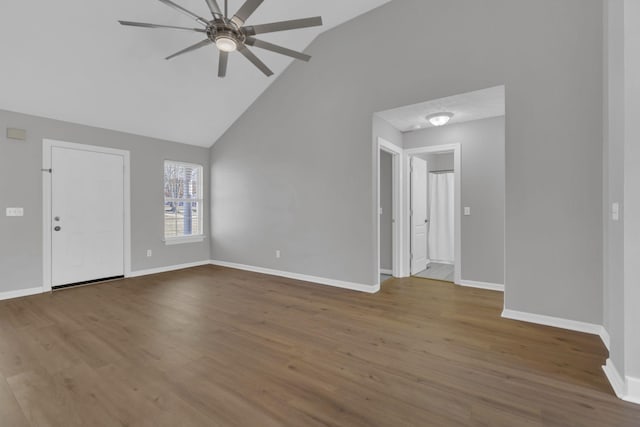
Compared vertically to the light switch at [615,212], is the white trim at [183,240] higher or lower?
lower

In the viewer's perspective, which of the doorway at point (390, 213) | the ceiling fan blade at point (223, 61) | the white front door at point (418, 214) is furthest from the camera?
the white front door at point (418, 214)

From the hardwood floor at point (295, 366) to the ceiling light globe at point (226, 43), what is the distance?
8.93 ft

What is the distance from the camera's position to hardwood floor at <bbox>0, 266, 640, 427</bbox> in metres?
1.69

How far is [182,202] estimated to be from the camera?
597 centimetres

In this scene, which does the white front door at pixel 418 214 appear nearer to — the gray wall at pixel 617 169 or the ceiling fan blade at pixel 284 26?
the gray wall at pixel 617 169

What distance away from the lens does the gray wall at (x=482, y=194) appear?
13.8 ft

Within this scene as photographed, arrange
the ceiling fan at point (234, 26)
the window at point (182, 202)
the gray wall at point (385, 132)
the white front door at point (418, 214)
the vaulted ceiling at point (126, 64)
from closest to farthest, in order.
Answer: the ceiling fan at point (234, 26) < the vaulted ceiling at point (126, 64) < the gray wall at point (385, 132) < the white front door at point (418, 214) < the window at point (182, 202)

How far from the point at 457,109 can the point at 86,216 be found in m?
5.81

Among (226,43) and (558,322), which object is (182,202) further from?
(558,322)

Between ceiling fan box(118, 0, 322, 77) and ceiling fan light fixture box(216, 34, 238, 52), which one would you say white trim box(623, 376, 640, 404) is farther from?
ceiling fan light fixture box(216, 34, 238, 52)

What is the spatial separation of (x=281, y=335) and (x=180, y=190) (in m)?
4.36

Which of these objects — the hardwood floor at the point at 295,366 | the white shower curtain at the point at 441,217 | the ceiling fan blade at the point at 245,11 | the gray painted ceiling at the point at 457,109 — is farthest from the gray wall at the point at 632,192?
the white shower curtain at the point at 441,217

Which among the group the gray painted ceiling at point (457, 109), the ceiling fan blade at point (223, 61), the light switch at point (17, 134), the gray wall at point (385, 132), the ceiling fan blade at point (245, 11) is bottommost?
the light switch at point (17, 134)

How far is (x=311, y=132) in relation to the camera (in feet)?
15.3
